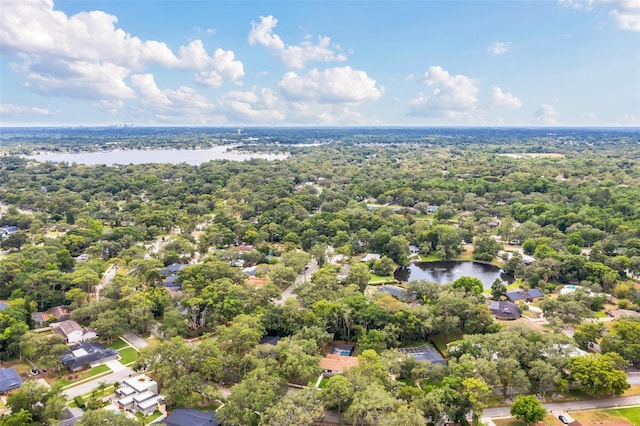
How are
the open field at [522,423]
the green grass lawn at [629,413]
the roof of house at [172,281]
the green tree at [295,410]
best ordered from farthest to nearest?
the roof of house at [172,281] → the green grass lawn at [629,413] → the open field at [522,423] → the green tree at [295,410]

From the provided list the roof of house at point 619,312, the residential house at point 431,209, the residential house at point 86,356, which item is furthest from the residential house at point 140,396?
the residential house at point 431,209

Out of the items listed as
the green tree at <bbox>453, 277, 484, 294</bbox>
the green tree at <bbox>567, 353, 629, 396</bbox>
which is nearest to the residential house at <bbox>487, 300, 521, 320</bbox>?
the green tree at <bbox>453, 277, 484, 294</bbox>

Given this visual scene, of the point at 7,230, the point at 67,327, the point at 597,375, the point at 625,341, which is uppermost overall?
the point at 7,230

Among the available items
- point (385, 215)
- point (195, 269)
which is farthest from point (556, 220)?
A: point (195, 269)

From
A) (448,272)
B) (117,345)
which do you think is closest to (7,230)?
(117,345)

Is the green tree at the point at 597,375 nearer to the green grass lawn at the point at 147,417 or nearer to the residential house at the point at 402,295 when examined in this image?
the residential house at the point at 402,295

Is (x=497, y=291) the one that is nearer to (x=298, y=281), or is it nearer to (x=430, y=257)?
(x=430, y=257)
